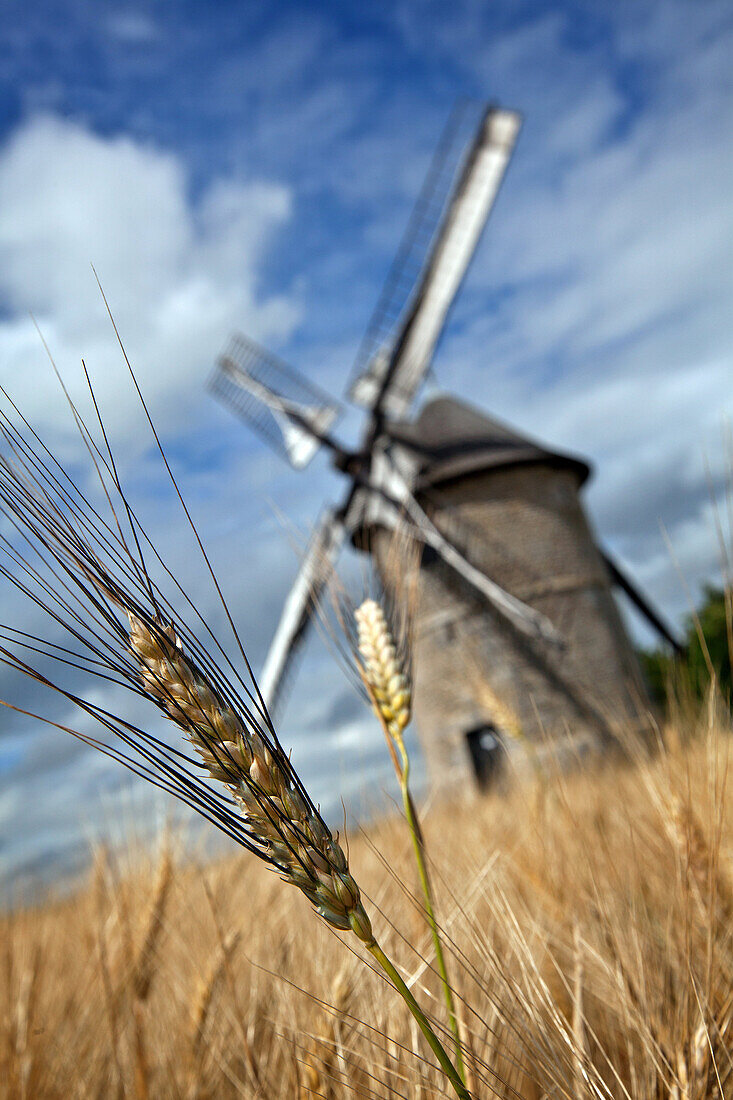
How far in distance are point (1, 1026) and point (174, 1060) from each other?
0.48 metres

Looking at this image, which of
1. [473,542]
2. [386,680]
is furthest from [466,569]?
[386,680]

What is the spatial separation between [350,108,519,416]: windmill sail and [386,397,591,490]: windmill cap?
2.19 ft

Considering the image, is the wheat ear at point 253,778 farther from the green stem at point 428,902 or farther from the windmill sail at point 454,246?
the windmill sail at point 454,246

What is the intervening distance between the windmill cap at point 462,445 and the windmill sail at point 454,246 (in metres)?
0.67

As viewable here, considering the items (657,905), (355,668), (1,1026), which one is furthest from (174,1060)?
(657,905)

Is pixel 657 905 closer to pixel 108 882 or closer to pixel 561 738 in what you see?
pixel 108 882

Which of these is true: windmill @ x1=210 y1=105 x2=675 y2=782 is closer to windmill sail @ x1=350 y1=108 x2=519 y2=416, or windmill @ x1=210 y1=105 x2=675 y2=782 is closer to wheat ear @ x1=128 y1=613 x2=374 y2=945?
windmill sail @ x1=350 y1=108 x2=519 y2=416

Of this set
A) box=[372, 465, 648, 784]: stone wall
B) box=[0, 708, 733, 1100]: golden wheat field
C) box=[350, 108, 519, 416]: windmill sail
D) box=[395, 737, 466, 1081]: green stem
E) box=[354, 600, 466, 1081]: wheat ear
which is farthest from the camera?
box=[350, 108, 519, 416]: windmill sail

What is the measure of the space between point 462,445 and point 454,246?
351cm

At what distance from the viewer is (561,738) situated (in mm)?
12070

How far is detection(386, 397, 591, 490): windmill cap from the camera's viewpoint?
13039 millimetres

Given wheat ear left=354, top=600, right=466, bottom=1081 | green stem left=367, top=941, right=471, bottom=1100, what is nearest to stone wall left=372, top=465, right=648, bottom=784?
wheat ear left=354, top=600, right=466, bottom=1081

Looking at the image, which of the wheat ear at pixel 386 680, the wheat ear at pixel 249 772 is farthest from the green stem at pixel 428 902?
the wheat ear at pixel 249 772

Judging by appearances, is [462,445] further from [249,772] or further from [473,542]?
[249,772]
